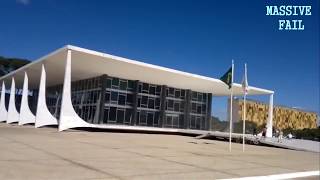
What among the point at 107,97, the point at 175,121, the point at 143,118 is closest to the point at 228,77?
the point at 107,97

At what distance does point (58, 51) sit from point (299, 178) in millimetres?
25437

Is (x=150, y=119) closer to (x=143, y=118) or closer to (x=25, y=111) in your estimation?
(x=143, y=118)

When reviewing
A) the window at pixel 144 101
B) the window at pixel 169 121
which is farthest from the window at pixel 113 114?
the window at pixel 169 121

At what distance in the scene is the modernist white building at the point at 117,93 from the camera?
35.9m

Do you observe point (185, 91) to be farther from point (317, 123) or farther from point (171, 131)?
point (317, 123)

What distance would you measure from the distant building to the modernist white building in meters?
13.3

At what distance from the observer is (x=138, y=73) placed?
4091 cm

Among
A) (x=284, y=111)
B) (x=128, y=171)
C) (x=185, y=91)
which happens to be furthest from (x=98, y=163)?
(x=284, y=111)

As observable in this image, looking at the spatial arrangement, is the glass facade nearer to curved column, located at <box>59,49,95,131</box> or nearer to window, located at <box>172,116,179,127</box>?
window, located at <box>172,116,179,127</box>

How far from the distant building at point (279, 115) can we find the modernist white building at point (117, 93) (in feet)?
43.5

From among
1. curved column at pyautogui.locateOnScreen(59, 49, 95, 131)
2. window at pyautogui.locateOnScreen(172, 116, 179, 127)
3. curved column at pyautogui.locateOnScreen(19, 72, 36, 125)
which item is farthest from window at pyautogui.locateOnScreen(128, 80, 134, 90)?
curved column at pyautogui.locateOnScreen(59, 49, 95, 131)

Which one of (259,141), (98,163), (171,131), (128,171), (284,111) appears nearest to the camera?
(128,171)

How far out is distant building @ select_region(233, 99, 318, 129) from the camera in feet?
239

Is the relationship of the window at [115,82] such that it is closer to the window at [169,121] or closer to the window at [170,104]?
→ the window at [170,104]
